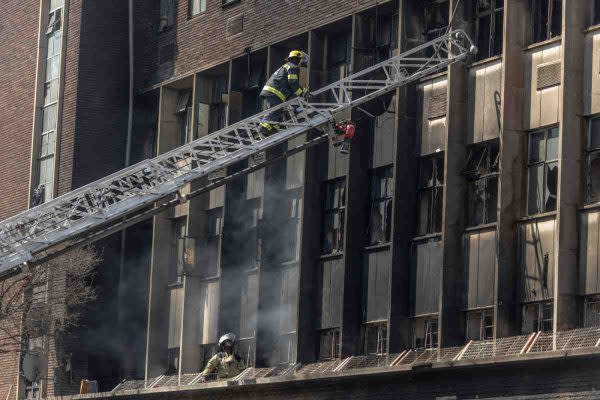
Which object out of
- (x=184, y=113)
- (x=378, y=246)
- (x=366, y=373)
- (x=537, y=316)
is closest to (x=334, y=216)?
(x=378, y=246)

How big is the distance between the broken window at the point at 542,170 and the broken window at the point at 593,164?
2.32 ft

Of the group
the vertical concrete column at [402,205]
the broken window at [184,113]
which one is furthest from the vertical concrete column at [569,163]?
the broken window at [184,113]

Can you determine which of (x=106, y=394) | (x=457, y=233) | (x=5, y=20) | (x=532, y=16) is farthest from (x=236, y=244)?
(x=5, y=20)

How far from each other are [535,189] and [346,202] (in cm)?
509

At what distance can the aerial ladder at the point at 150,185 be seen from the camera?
26969 millimetres

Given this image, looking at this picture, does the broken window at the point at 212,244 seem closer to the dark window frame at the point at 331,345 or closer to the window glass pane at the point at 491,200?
the dark window frame at the point at 331,345

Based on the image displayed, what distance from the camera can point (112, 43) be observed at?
4175 cm

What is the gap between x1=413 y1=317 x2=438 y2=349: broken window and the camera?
30.0 m

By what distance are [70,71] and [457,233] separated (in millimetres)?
15553

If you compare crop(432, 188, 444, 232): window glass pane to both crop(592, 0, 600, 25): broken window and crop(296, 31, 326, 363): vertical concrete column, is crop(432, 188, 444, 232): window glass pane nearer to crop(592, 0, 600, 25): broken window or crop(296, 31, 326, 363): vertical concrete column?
crop(296, 31, 326, 363): vertical concrete column

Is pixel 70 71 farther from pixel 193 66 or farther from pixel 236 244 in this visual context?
pixel 236 244

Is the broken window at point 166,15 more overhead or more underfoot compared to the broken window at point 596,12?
more overhead

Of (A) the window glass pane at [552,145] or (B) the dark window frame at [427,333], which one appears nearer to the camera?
(A) the window glass pane at [552,145]

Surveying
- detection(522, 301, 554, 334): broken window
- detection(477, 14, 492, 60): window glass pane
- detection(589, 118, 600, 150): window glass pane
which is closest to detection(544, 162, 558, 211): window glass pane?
detection(589, 118, 600, 150): window glass pane
